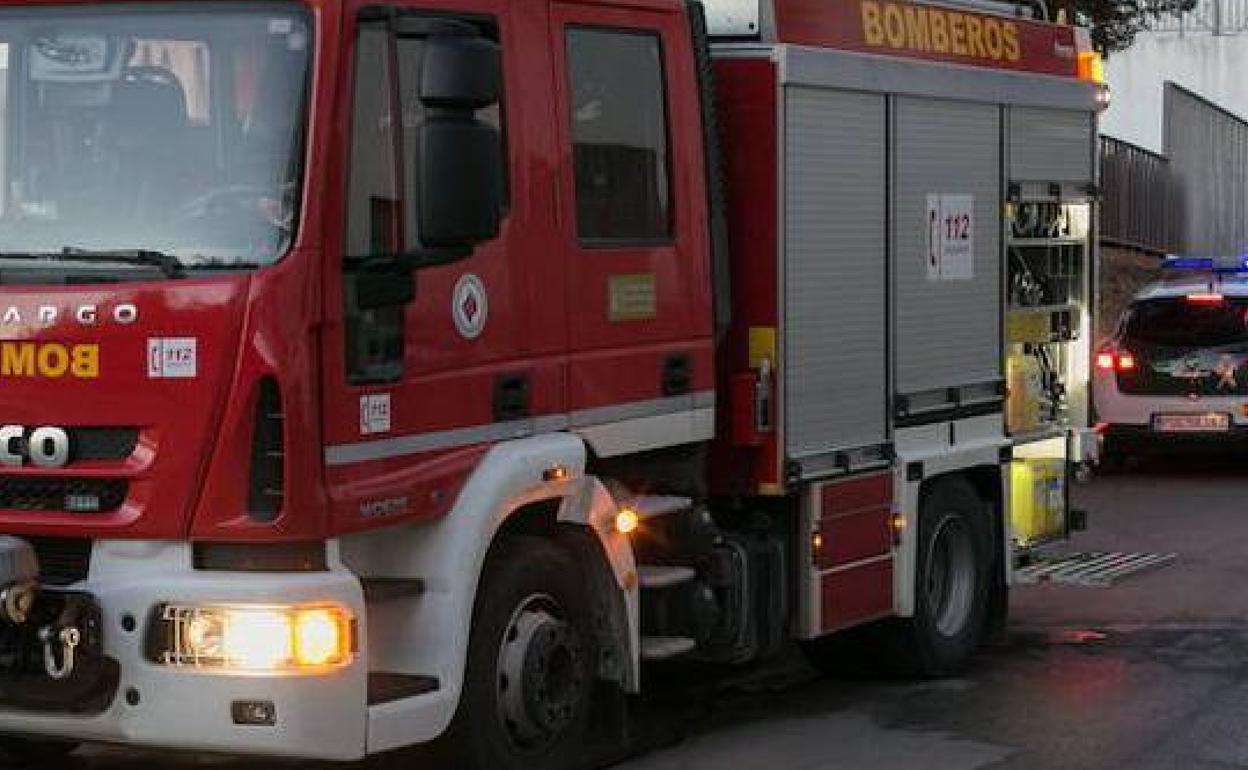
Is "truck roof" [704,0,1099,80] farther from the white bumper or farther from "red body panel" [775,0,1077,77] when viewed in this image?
the white bumper

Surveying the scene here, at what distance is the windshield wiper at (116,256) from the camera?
17.8 ft

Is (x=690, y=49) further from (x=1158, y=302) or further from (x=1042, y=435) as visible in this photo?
(x=1158, y=302)

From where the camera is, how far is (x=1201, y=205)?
116 feet

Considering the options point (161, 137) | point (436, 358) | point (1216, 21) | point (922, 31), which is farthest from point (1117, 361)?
point (1216, 21)

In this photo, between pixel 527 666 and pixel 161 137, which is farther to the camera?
pixel 527 666

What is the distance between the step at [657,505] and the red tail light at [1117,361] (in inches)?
405

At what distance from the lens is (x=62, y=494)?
5.51m

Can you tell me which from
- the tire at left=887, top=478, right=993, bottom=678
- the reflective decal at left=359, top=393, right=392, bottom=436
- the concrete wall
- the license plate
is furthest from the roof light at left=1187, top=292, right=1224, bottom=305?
the concrete wall

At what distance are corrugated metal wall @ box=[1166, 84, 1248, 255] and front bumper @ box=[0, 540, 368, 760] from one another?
2923 cm

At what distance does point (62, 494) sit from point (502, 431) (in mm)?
1341

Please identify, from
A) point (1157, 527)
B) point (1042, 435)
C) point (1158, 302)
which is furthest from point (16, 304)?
point (1158, 302)

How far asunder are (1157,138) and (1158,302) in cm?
2322

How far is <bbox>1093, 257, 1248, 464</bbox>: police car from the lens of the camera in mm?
16250

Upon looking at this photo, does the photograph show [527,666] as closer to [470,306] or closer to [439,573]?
[439,573]
